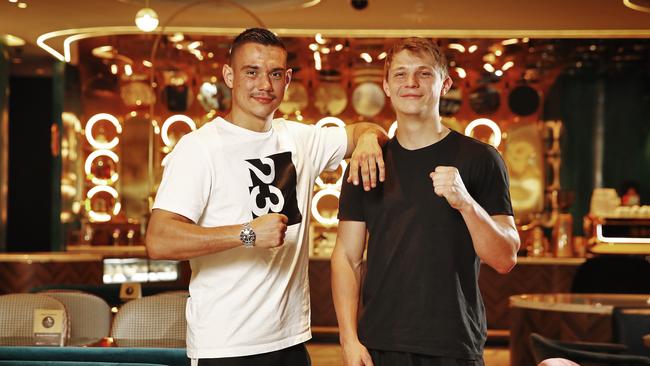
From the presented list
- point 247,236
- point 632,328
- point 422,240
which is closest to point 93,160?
point 632,328

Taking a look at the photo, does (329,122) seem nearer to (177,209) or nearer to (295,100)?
(295,100)

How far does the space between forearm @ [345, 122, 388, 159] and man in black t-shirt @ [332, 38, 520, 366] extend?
139 millimetres

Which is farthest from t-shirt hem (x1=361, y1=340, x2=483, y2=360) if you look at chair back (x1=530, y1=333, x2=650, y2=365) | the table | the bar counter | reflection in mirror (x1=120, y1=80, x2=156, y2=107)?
reflection in mirror (x1=120, y1=80, x2=156, y2=107)

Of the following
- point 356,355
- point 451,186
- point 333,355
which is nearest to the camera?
point 451,186

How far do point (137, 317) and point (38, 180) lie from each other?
9928 millimetres

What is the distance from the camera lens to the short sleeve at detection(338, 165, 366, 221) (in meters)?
2.64

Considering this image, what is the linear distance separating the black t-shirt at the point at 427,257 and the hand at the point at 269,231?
273mm

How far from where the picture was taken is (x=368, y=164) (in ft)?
8.34

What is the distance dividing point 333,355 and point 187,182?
6.33 metres

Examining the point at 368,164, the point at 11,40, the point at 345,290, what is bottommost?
the point at 345,290

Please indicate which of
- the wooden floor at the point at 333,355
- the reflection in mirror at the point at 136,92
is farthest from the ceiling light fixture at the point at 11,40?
the wooden floor at the point at 333,355

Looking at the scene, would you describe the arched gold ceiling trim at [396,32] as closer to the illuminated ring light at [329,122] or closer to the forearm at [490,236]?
the illuminated ring light at [329,122]

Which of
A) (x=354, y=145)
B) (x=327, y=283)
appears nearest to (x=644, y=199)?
(x=327, y=283)

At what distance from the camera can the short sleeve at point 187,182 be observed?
2.57 meters
